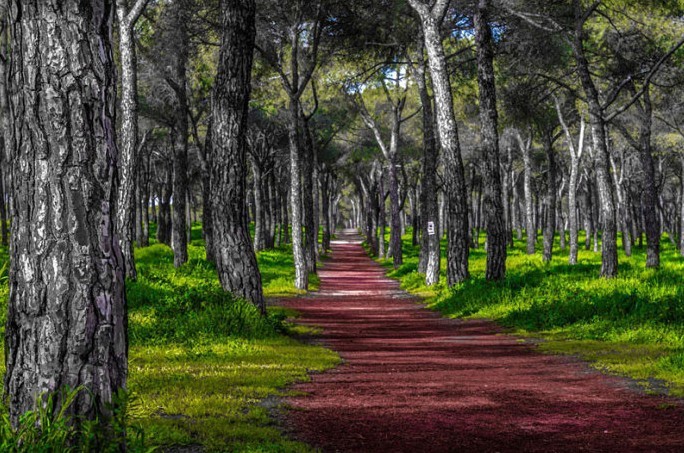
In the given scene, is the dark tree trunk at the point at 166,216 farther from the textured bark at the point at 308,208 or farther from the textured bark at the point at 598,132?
the textured bark at the point at 598,132

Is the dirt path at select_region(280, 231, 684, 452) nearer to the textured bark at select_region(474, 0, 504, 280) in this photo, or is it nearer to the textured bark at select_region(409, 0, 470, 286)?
the textured bark at select_region(474, 0, 504, 280)

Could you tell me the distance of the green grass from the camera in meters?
5.37

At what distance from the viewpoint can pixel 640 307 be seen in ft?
39.5

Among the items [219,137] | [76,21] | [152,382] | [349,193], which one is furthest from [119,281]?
[349,193]

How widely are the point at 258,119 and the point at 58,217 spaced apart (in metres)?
37.1

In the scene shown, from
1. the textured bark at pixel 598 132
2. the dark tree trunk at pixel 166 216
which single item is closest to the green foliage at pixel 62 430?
the textured bark at pixel 598 132

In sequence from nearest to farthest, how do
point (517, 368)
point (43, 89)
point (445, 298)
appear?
point (43, 89) → point (517, 368) → point (445, 298)

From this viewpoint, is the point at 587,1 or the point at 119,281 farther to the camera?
the point at 587,1

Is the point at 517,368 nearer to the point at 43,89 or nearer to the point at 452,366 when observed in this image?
the point at 452,366

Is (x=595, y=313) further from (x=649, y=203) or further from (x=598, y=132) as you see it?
(x=649, y=203)

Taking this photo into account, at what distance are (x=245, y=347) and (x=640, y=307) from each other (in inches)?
258

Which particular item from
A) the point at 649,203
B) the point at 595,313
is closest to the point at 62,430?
the point at 595,313

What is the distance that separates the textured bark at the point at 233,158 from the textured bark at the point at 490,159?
7.16 m

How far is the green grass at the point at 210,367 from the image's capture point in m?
5.37
